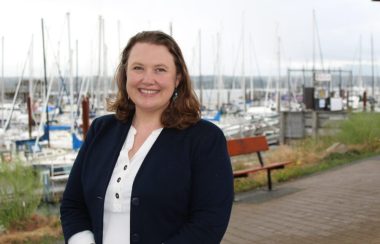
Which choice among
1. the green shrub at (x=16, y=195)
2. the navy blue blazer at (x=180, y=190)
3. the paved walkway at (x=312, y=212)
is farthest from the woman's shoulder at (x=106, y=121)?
the green shrub at (x=16, y=195)

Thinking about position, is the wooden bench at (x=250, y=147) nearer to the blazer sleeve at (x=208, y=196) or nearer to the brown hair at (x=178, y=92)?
the brown hair at (x=178, y=92)

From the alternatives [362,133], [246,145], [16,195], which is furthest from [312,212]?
[362,133]

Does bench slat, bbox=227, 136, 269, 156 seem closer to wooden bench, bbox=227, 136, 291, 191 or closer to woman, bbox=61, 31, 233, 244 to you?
wooden bench, bbox=227, 136, 291, 191

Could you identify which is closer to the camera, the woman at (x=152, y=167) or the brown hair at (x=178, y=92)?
the woman at (x=152, y=167)

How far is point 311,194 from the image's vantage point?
798cm

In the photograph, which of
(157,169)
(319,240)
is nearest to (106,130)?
(157,169)

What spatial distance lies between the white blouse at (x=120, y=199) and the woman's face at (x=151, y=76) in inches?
5.5

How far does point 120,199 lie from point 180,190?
10.5 inches

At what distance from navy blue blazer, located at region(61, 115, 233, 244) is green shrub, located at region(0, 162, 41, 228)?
455 cm

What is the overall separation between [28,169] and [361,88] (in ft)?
194

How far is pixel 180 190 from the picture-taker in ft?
7.25

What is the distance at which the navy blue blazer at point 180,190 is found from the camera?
220cm

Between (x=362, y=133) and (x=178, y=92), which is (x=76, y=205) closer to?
(x=178, y=92)

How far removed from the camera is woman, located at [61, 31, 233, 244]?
87.0 inches
